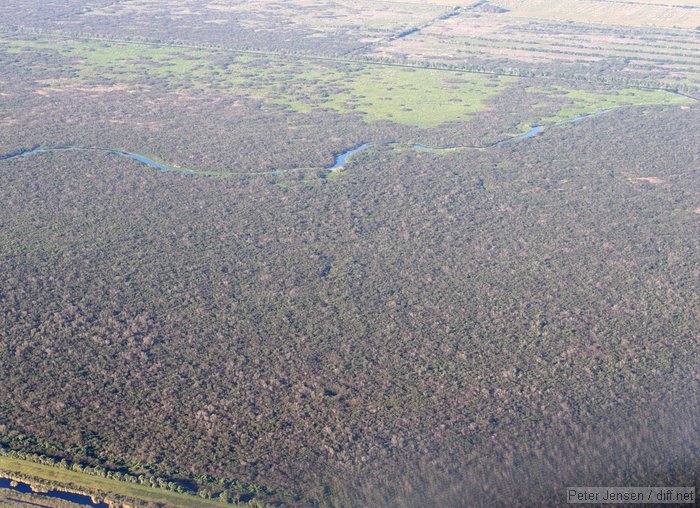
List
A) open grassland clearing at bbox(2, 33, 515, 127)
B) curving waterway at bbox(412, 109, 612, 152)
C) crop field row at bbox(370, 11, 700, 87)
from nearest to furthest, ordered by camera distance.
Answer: curving waterway at bbox(412, 109, 612, 152) < open grassland clearing at bbox(2, 33, 515, 127) < crop field row at bbox(370, 11, 700, 87)

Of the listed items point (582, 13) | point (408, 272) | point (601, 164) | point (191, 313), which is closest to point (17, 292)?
point (191, 313)

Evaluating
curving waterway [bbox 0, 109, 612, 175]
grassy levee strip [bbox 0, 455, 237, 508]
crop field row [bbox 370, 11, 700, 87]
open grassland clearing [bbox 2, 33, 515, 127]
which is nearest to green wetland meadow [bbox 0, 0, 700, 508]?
grassy levee strip [bbox 0, 455, 237, 508]

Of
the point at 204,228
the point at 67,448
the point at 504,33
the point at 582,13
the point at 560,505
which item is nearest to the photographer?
the point at 560,505

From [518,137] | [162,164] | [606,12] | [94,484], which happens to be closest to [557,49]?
[606,12]

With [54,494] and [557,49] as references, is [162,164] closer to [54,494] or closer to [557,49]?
[54,494]

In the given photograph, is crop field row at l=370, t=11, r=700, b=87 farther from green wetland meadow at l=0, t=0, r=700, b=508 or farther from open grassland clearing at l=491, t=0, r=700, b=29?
green wetland meadow at l=0, t=0, r=700, b=508

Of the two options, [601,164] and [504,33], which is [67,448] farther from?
[504,33]

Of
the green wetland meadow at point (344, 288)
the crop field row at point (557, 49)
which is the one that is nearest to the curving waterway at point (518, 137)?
the green wetland meadow at point (344, 288)
